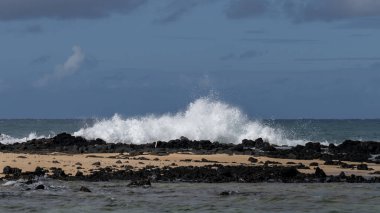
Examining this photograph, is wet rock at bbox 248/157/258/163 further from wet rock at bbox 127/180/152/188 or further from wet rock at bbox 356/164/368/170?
wet rock at bbox 127/180/152/188

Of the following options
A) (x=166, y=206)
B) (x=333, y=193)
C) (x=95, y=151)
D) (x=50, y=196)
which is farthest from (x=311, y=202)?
(x=95, y=151)

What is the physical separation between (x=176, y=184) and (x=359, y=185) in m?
5.49

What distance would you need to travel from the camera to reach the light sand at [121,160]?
Result: 98.6 feet

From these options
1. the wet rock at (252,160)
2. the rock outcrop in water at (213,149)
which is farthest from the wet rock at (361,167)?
the wet rock at (252,160)

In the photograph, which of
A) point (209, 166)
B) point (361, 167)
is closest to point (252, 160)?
point (209, 166)

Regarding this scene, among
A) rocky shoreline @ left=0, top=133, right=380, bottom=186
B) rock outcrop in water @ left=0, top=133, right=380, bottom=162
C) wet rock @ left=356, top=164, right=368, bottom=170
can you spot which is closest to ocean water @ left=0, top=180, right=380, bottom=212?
rocky shoreline @ left=0, top=133, right=380, bottom=186

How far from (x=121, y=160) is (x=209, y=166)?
4.69 metres

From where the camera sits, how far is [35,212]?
19422 mm

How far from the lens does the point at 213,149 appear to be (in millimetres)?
40438

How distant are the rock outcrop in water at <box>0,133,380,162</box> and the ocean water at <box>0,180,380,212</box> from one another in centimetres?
1143

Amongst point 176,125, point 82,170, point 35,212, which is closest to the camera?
point 35,212

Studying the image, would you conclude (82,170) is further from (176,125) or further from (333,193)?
(176,125)

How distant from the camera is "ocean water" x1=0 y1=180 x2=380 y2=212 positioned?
20391 millimetres

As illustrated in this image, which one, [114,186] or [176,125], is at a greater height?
[176,125]
